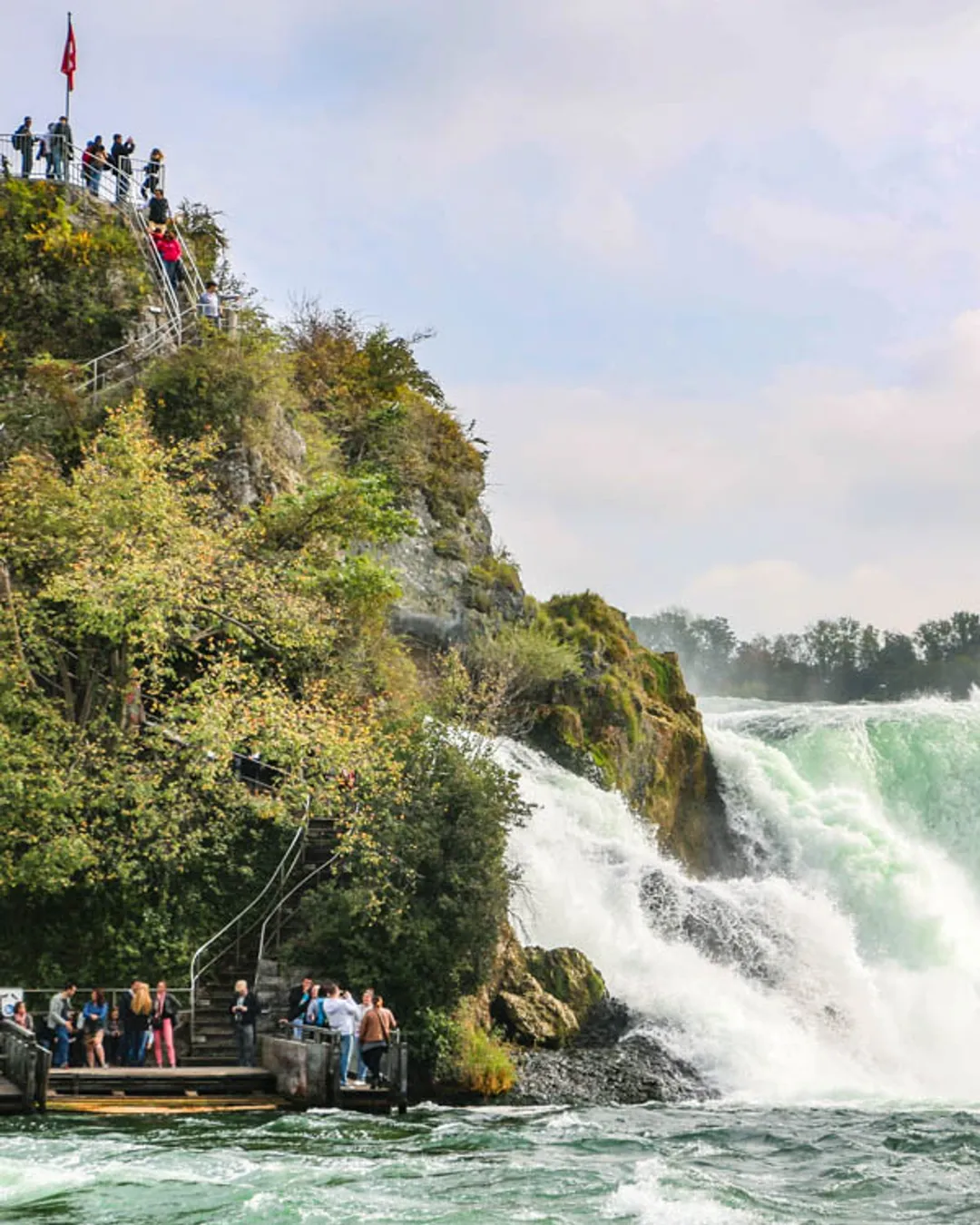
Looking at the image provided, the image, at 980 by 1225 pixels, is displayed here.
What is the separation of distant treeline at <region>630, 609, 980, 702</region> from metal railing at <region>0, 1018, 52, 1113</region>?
83.5 m

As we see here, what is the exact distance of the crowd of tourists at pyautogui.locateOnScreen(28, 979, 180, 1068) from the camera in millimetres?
27234

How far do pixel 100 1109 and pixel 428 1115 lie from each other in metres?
4.93

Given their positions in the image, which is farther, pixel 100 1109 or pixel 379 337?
pixel 379 337

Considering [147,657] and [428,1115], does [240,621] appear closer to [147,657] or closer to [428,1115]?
[147,657]

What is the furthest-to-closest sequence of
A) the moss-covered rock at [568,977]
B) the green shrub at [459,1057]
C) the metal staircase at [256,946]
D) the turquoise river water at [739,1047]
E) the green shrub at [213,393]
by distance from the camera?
the green shrub at [213,393], the moss-covered rock at [568,977], the metal staircase at [256,946], the green shrub at [459,1057], the turquoise river water at [739,1047]

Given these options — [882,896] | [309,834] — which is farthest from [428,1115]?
[882,896]

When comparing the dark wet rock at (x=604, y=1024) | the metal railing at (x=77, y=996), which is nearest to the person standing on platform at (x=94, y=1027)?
the metal railing at (x=77, y=996)

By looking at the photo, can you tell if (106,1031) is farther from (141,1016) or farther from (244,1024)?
(244,1024)

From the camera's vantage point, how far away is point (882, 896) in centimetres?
4212

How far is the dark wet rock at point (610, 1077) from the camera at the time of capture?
28.3 metres

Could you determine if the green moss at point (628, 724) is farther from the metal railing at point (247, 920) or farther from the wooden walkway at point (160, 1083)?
the wooden walkway at point (160, 1083)

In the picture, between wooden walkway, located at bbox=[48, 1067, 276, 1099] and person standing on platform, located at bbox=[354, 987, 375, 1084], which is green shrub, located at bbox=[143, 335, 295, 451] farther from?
wooden walkway, located at bbox=[48, 1067, 276, 1099]

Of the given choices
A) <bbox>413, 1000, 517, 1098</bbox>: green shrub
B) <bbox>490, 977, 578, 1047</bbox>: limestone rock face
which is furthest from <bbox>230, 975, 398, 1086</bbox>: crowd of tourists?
<bbox>490, 977, 578, 1047</bbox>: limestone rock face

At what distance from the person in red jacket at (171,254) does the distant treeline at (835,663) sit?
220 ft
